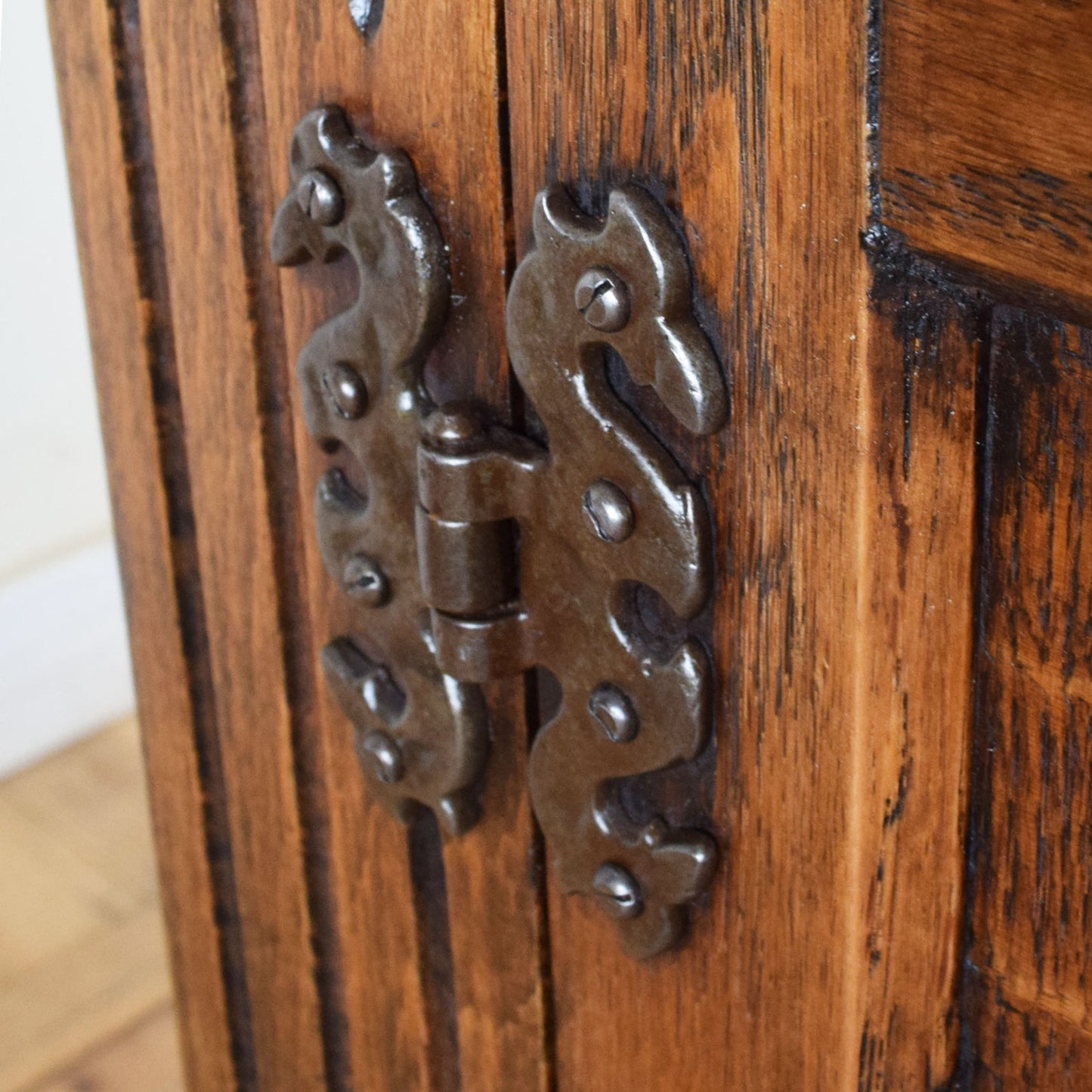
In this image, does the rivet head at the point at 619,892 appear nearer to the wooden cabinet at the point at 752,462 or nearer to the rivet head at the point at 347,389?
the wooden cabinet at the point at 752,462

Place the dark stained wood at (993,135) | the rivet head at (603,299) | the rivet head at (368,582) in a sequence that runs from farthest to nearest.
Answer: the rivet head at (368,582) → the rivet head at (603,299) → the dark stained wood at (993,135)

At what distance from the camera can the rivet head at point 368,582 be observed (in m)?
0.55

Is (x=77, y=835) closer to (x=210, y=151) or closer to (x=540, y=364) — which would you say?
(x=210, y=151)

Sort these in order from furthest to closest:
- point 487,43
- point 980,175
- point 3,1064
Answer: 1. point 3,1064
2. point 487,43
3. point 980,175

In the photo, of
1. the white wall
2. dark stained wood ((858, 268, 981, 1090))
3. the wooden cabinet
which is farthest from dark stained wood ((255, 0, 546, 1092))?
the white wall

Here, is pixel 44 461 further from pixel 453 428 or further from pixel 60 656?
pixel 453 428

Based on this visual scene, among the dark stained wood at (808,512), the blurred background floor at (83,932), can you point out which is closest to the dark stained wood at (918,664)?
the dark stained wood at (808,512)

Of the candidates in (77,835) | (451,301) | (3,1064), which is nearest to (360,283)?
(451,301)

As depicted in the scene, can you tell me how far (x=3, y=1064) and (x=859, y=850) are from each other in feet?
3.86

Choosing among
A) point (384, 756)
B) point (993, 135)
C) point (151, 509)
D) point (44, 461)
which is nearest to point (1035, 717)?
point (993, 135)

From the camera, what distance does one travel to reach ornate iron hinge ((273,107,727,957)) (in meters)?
0.43

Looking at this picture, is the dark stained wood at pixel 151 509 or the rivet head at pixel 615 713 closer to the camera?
the rivet head at pixel 615 713

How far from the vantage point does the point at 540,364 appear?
46cm

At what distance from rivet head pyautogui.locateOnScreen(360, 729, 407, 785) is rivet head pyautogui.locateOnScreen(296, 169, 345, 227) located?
190mm
